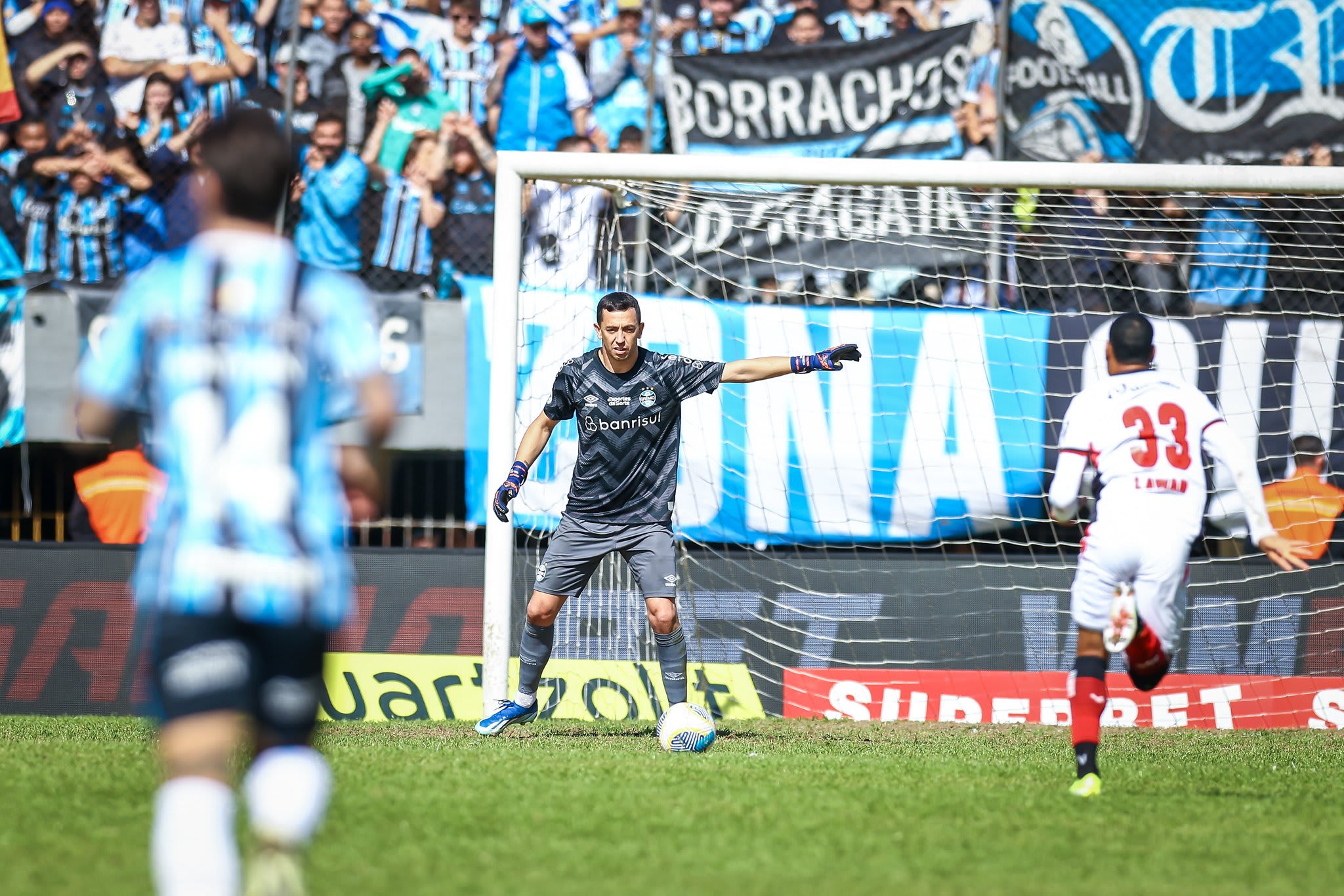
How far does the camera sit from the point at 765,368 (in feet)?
26.0

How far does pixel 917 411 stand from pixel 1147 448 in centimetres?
436

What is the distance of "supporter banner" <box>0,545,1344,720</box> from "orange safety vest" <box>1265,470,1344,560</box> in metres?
0.31

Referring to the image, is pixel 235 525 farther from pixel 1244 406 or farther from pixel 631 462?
pixel 1244 406

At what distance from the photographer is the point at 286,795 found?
3248mm

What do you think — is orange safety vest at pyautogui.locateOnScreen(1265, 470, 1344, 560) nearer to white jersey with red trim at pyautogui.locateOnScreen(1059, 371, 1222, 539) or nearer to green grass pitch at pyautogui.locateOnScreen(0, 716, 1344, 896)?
green grass pitch at pyautogui.locateOnScreen(0, 716, 1344, 896)

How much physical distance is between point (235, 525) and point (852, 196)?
801cm

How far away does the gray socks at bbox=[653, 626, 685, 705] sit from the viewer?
7.97 m

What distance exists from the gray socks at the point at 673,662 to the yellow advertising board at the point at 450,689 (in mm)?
1799

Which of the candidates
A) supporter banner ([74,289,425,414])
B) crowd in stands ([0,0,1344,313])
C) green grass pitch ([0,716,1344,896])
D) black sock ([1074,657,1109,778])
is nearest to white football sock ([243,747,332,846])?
green grass pitch ([0,716,1344,896])

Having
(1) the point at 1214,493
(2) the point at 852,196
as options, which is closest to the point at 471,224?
(2) the point at 852,196

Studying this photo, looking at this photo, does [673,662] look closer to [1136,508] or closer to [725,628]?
[725,628]

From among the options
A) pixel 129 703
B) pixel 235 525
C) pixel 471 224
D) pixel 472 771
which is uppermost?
pixel 471 224

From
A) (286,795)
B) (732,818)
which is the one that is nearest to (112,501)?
(732,818)

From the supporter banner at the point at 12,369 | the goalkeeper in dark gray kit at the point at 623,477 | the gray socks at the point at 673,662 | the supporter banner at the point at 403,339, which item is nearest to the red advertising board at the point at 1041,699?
the gray socks at the point at 673,662
